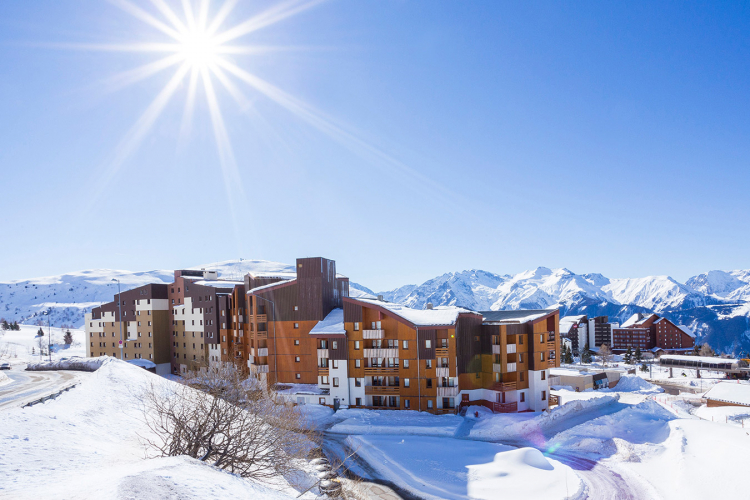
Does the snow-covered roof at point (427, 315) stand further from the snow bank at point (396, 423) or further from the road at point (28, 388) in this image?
the road at point (28, 388)

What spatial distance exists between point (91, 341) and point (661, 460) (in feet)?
316

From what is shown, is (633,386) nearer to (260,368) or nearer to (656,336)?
(260,368)

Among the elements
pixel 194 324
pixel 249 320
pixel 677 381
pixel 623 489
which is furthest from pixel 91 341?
pixel 677 381

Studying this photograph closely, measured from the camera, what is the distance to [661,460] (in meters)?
36.5

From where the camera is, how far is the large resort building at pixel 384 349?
49.8m

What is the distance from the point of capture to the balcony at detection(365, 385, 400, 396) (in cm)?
5041

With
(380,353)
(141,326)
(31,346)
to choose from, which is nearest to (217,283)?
(141,326)

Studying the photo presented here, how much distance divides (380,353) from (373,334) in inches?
95.1

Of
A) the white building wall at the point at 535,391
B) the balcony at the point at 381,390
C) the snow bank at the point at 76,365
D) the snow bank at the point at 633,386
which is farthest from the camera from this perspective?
the snow bank at the point at 633,386

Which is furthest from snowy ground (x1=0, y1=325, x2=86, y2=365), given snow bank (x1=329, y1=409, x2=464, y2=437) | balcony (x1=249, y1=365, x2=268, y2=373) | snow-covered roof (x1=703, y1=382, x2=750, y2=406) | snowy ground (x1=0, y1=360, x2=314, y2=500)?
snow-covered roof (x1=703, y1=382, x2=750, y2=406)

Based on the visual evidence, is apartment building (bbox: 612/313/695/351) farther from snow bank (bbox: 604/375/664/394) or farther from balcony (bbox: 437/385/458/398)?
balcony (bbox: 437/385/458/398)

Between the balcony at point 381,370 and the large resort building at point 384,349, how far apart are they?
12 cm

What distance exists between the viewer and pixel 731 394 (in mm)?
67500

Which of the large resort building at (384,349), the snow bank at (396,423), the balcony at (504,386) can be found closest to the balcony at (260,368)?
the large resort building at (384,349)
